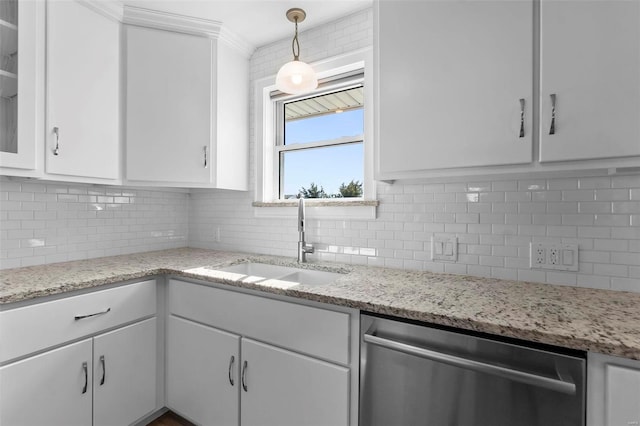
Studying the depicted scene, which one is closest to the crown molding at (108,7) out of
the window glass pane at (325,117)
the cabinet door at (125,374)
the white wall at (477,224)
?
the white wall at (477,224)

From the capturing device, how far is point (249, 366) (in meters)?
1.47

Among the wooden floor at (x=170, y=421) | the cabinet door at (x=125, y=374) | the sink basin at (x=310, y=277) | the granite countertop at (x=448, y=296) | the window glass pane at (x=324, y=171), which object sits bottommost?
the wooden floor at (x=170, y=421)

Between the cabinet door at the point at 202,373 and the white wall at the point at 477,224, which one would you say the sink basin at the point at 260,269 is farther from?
the cabinet door at the point at 202,373

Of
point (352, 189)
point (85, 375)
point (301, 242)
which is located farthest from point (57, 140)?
point (352, 189)

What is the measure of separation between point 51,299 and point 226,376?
2.82 ft

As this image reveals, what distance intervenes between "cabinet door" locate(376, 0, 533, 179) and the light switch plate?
469 millimetres

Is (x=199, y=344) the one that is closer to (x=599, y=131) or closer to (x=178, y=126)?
(x=178, y=126)

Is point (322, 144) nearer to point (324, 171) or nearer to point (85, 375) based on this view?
A: point (324, 171)

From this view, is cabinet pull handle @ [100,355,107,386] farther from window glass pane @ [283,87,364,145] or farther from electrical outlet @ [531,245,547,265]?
electrical outlet @ [531,245,547,265]

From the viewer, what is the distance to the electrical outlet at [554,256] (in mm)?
1385

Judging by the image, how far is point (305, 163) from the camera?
2.29 metres

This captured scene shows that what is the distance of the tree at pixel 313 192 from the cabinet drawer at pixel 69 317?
1.11 metres

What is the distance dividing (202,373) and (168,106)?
163 centimetres

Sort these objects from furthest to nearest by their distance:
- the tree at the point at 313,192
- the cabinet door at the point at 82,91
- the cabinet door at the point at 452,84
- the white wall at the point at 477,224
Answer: the tree at the point at 313,192 → the cabinet door at the point at 82,91 → the white wall at the point at 477,224 → the cabinet door at the point at 452,84
